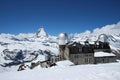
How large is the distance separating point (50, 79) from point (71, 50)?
1702 inches

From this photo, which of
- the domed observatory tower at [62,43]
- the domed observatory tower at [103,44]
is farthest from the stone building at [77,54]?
the domed observatory tower at [103,44]

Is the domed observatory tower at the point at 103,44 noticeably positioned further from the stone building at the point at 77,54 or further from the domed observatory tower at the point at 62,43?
the domed observatory tower at the point at 62,43

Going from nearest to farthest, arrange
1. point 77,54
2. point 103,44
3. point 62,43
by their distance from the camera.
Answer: point 62,43 → point 77,54 → point 103,44

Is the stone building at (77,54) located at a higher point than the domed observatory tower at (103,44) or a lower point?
lower

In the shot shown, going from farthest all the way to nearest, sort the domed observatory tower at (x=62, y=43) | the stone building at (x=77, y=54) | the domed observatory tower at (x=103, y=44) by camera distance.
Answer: the domed observatory tower at (x=103, y=44) → the domed observatory tower at (x=62, y=43) → the stone building at (x=77, y=54)

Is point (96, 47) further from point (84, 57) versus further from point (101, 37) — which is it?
point (84, 57)

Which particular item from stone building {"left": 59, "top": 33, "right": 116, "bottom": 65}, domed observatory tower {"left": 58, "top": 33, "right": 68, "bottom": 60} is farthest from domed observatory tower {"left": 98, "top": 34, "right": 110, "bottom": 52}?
domed observatory tower {"left": 58, "top": 33, "right": 68, "bottom": 60}

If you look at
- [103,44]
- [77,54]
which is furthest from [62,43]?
[103,44]

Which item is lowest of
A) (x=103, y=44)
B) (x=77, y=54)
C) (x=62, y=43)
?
(x=77, y=54)

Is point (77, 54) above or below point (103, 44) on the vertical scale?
below

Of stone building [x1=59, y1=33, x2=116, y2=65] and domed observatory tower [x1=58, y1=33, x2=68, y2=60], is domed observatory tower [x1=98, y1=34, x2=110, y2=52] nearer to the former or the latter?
stone building [x1=59, y1=33, x2=116, y2=65]

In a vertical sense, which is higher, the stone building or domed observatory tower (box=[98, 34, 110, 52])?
domed observatory tower (box=[98, 34, 110, 52])

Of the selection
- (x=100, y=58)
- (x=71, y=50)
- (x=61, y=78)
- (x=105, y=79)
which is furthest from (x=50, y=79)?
(x=100, y=58)

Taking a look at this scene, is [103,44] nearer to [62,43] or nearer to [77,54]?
[77,54]
